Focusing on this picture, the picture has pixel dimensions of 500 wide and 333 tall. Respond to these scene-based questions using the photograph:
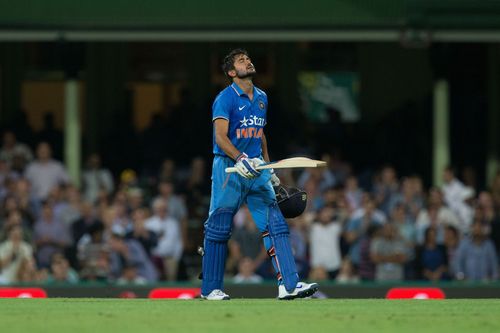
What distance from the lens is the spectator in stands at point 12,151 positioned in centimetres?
2092

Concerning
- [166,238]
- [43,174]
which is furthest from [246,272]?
[43,174]

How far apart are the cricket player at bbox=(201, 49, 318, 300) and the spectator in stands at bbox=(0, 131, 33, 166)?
9.42 meters

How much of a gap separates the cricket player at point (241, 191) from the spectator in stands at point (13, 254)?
704 cm

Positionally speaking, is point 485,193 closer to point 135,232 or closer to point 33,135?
point 135,232

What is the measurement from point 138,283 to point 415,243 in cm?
387

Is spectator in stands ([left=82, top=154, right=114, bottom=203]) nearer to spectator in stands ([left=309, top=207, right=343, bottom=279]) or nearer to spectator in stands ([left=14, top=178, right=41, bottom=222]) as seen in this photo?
spectator in stands ([left=14, top=178, right=41, bottom=222])

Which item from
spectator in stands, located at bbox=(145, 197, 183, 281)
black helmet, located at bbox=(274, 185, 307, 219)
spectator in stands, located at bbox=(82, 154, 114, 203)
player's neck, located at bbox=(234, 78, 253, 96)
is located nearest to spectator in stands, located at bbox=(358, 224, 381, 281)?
spectator in stands, located at bbox=(145, 197, 183, 281)

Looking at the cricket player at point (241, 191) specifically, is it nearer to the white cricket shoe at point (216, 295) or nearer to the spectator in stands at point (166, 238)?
the white cricket shoe at point (216, 295)

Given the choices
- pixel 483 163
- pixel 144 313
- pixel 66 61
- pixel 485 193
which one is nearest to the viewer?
pixel 144 313

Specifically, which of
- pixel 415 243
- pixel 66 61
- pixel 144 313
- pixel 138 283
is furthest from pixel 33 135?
pixel 144 313

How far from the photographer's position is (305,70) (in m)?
24.6

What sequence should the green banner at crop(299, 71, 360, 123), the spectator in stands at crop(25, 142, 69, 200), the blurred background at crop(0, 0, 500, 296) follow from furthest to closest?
1. the green banner at crop(299, 71, 360, 123)
2. the spectator in stands at crop(25, 142, 69, 200)
3. the blurred background at crop(0, 0, 500, 296)

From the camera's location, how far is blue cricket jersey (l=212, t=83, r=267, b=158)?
11.8m

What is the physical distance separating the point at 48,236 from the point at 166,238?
163 cm
